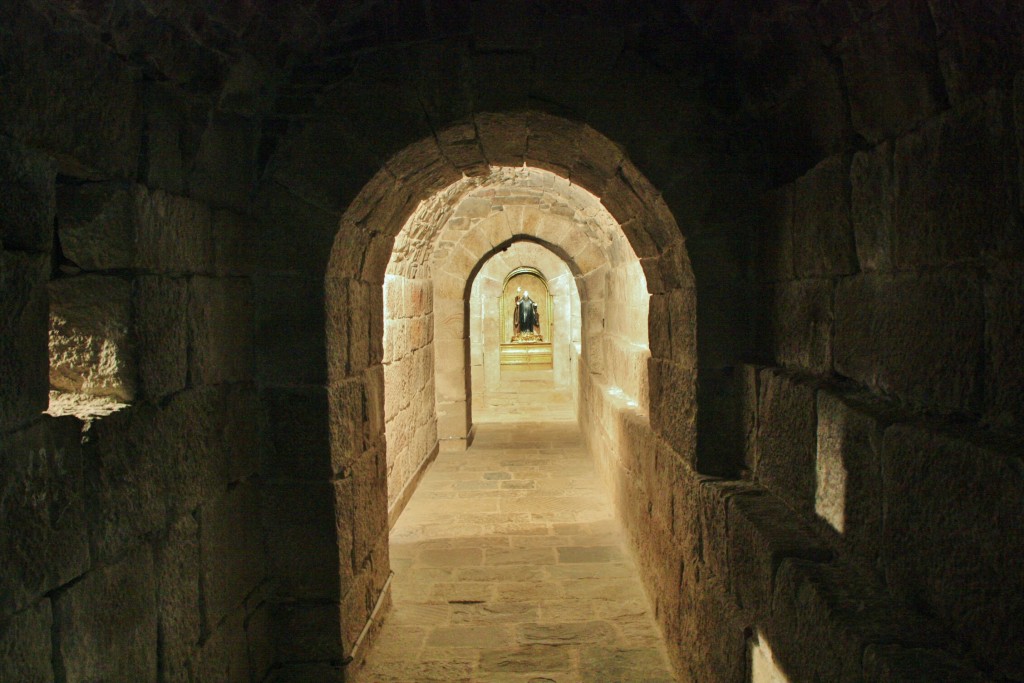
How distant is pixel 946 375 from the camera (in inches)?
67.1

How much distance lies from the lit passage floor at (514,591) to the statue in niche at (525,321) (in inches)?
550

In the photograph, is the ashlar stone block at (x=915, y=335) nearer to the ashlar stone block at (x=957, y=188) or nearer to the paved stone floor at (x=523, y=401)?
the ashlar stone block at (x=957, y=188)

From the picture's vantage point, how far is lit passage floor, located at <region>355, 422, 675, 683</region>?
3.55 meters

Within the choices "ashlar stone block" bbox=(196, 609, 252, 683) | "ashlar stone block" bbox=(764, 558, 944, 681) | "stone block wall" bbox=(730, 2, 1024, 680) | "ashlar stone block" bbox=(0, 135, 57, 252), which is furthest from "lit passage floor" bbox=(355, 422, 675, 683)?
"ashlar stone block" bbox=(0, 135, 57, 252)

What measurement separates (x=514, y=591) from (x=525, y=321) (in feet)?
55.0

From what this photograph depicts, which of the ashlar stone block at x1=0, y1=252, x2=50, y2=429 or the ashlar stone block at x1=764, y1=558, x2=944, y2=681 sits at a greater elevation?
the ashlar stone block at x1=0, y1=252, x2=50, y2=429

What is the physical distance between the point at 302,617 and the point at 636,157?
258cm

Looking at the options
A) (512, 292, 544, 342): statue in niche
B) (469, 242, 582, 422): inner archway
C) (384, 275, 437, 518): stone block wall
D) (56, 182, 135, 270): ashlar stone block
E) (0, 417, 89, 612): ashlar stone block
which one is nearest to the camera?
(0, 417, 89, 612): ashlar stone block

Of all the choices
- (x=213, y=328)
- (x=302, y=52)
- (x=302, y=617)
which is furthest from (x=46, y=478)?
(x=302, y=52)

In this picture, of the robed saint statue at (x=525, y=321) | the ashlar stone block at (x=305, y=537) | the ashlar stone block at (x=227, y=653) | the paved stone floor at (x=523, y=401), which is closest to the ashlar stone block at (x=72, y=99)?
the ashlar stone block at (x=305, y=537)

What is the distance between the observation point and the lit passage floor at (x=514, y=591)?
11.6 ft

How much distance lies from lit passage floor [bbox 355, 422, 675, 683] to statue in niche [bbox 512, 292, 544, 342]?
1397 cm

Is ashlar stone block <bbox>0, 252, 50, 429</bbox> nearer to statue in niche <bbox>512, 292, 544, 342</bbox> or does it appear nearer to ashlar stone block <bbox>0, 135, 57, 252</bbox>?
ashlar stone block <bbox>0, 135, 57, 252</bbox>

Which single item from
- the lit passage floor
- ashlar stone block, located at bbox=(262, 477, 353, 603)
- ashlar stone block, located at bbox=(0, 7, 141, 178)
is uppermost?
ashlar stone block, located at bbox=(0, 7, 141, 178)
